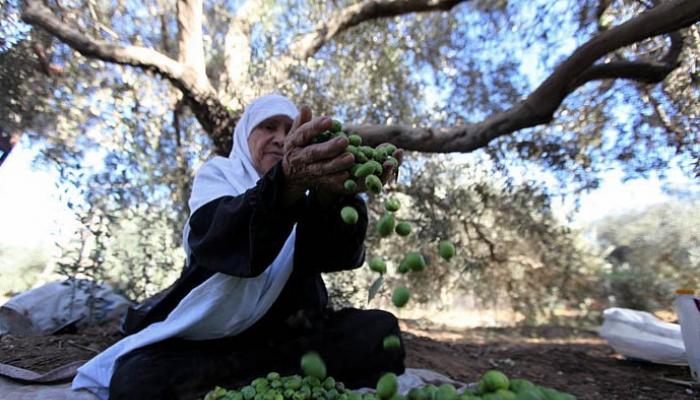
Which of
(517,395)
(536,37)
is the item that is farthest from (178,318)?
(536,37)

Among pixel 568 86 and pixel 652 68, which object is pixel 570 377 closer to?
pixel 568 86

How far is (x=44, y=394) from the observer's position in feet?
7.00

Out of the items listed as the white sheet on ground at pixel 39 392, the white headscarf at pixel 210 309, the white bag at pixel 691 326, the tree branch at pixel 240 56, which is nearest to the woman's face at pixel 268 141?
the white headscarf at pixel 210 309

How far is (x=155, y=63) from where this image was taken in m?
4.27

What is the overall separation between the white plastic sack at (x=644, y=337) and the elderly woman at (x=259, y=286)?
302cm

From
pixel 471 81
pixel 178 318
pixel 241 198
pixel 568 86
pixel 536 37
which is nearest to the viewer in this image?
pixel 241 198

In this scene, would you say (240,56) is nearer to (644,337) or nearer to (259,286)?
(259,286)

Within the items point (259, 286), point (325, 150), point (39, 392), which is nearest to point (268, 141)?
point (259, 286)

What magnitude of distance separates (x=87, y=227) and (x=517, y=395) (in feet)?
12.9

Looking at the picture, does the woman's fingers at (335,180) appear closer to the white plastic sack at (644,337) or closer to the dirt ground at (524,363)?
the dirt ground at (524,363)

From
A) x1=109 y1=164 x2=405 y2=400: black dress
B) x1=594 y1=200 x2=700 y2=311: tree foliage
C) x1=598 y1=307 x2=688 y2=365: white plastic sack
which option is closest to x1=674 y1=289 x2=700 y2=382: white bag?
x1=598 y1=307 x2=688 y2=365: white plastic sack

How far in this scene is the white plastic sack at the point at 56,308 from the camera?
11.9ft

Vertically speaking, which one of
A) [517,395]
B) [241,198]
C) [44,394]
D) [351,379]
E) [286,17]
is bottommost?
[44,394]

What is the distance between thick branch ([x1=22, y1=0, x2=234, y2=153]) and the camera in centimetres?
412
